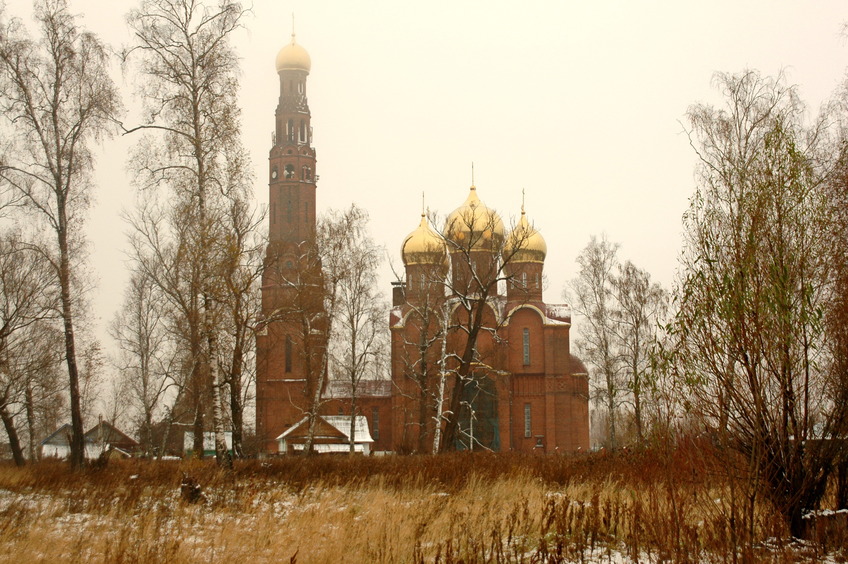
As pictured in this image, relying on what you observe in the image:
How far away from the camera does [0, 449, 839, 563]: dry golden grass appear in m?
6.66

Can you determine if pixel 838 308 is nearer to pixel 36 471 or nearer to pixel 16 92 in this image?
pixel 36 471

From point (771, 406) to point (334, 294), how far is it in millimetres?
18615

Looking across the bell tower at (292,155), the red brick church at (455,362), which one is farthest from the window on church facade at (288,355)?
the bell tower at (292,155)

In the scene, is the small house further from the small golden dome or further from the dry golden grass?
the dry golden grass

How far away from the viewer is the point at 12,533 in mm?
7875

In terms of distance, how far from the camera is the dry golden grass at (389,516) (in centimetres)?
666

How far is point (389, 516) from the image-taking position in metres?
8.30

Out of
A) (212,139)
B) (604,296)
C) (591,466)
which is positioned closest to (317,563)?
(591,466)

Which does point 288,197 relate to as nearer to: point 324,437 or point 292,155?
point 292,155

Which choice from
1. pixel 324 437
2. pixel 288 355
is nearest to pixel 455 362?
pixel 324 437

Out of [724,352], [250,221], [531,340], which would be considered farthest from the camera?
[531,340]

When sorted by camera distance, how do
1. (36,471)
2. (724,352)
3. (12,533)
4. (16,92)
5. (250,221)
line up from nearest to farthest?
(724,352) → (12,533) → (36,471) → (16,92) → (250,221)

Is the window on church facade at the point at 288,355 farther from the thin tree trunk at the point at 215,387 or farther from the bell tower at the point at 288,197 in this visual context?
the thin tree trunk at the point at 215,387

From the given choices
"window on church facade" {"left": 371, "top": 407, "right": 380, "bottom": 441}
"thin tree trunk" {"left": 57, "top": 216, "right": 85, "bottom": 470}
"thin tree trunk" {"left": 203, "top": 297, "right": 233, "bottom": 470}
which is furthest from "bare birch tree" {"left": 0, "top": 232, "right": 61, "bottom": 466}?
"window on church facade" {"left": 371, "top": 407, "right": 380, "bottom": 441}
